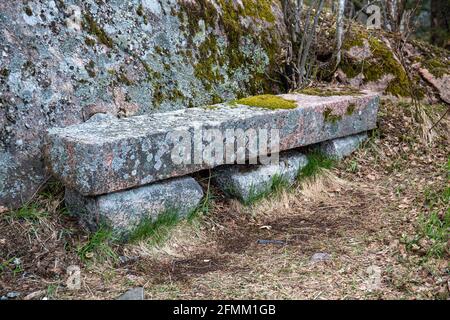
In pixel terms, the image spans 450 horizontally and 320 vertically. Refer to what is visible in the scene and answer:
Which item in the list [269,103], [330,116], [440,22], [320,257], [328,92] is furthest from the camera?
[440,22]

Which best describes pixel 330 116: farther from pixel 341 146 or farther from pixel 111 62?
pixel 111 62

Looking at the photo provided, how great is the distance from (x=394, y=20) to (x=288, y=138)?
9.69 ft

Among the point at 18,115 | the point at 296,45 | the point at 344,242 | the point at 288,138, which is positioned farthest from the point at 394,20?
the point at 18,115

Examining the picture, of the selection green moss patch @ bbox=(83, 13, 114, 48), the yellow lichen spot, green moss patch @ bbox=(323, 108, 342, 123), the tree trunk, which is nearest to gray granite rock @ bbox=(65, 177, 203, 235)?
the yellow lichen spot

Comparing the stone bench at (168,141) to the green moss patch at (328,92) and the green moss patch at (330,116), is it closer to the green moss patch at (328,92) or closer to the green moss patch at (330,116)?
the green moss patch at (330,116)

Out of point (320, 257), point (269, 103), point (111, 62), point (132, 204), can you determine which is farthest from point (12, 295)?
point (269, 103)

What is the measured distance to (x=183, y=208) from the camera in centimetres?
394

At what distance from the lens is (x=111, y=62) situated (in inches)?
172

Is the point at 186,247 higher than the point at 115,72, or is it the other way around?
the point at 115,72

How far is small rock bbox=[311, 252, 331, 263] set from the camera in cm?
357

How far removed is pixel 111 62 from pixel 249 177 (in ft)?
4.71

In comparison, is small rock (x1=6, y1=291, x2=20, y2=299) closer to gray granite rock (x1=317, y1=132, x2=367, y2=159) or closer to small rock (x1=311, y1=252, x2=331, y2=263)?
small rock (x1=311, y1=252, x2=331, y2=263)

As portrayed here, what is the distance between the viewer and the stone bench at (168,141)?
3449 mm
